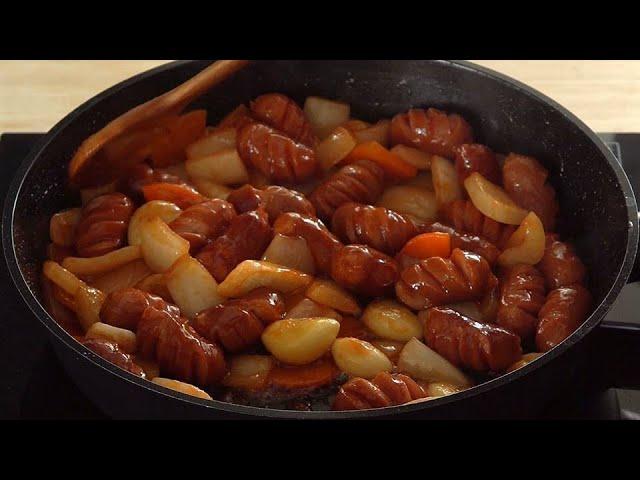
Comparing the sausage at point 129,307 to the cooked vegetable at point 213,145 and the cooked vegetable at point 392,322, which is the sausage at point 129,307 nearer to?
the cooked vegetable at point 392,322

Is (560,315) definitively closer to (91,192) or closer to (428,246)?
(428,246)

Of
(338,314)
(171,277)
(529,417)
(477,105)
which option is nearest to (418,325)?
(338,314)

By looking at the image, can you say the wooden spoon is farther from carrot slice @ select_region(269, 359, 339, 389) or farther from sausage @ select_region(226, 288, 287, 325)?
carrot slice @ select_region(269, 359, 339, 389)

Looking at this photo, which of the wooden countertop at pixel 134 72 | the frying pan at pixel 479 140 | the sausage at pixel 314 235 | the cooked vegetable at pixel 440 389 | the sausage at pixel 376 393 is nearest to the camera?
Answer: the frying pan at pixel 479 140

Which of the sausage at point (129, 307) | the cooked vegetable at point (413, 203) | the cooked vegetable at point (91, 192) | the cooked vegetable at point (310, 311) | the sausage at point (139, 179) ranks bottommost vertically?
the cooked vegetable at point (310, 311)

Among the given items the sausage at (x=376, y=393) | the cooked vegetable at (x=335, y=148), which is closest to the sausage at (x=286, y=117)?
the cooked vegetable at (x=335, y=148)

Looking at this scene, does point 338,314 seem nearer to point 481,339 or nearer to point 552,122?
point 481,339
